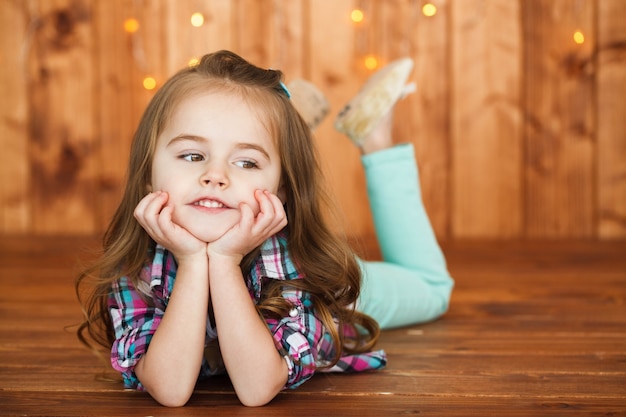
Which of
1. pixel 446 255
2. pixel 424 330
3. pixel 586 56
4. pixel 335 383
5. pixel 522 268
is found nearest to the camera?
pixel 335 383

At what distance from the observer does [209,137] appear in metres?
1.05

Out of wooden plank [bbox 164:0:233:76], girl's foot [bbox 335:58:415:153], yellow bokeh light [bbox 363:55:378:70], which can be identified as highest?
wooden plank [bbox 164:0:233:76]

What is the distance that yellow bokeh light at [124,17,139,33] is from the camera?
2.92m

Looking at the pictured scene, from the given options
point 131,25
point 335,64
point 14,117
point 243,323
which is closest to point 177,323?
point 243,323

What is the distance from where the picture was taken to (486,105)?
289 cm

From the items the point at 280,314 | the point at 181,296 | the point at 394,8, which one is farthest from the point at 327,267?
the point at 394,8

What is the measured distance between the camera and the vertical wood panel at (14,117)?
9.68 ft

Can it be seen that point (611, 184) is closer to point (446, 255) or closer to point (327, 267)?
point (446, 255)

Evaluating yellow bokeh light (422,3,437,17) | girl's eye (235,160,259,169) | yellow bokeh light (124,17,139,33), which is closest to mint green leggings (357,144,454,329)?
girl's eye (235,160,259,169)

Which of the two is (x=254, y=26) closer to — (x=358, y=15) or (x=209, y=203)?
(x=358, y=15)

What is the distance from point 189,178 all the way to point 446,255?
163 cm

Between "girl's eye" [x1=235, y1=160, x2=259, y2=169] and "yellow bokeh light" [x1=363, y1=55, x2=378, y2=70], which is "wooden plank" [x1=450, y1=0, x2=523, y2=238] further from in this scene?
"girl's eye" [x1=235, y1=160, x2=259, y2=169]

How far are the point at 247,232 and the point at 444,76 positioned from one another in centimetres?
201

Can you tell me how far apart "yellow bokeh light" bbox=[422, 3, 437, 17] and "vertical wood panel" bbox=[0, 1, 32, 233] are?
140cm
